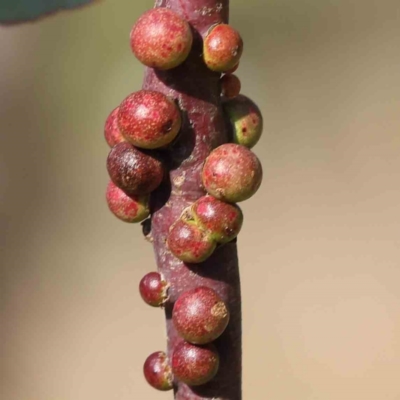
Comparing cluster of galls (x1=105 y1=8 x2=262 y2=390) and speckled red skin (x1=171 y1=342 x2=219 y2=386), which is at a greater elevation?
cluster of galls (x1=105 y1=8 x2=262 y2=390)

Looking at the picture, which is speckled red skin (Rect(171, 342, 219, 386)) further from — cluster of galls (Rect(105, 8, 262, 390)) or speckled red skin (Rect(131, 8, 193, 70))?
speckled red skin (Rect(131, 8, 193, 70))

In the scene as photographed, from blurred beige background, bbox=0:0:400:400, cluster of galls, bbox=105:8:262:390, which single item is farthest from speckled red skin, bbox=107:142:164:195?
blurred beige background, bbox=0:0:400:400

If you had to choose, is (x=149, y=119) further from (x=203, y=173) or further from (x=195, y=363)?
(x=195, y=363)
